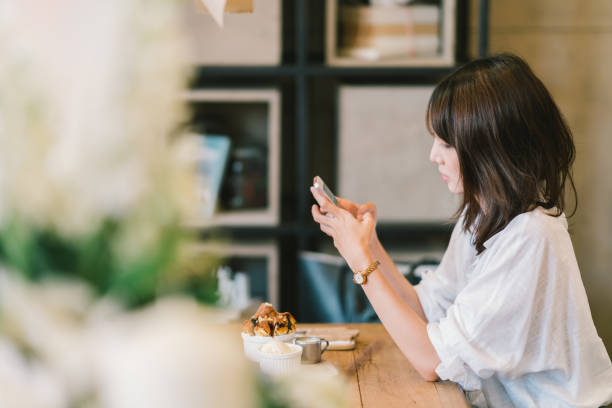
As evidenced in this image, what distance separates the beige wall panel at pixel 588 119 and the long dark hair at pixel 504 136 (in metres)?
1.56

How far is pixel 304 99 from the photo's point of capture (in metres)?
2.42

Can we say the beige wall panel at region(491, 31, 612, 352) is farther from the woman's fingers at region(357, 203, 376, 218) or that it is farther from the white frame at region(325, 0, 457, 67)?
the woman's fingers at region(357, 203, 376, 218)

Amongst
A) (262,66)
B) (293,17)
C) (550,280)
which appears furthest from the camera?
(293,17)

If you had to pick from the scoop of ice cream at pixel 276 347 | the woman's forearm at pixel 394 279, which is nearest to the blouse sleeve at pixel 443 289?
the woman's forearm at pixel 394 279

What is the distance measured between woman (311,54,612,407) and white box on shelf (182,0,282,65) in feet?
3.74

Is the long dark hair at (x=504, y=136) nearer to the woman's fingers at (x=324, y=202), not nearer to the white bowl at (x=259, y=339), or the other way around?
the woman's fingers at (x=324, y=202)

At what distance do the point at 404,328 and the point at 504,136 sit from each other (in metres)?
0.42

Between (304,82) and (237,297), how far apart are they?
2.76ft

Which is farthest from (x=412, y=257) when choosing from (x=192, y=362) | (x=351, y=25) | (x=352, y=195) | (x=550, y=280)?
(x=192, y=362)

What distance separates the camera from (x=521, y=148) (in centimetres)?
128

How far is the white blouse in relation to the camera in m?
1.21

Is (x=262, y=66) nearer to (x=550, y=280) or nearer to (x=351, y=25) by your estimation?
(x=351, y=25)

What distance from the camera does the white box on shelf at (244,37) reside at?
2.36m

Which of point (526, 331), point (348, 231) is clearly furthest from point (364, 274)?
point (526, 331)
